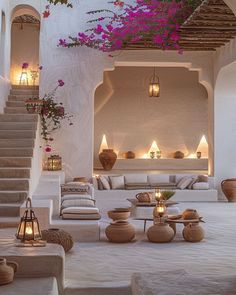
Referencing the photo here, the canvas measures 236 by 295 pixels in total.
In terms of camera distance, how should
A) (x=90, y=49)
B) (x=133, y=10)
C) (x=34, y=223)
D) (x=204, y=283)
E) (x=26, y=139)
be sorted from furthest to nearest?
1. (x=90, y=49)
2. (x=133, y=10)
3. (x=26, y=139)
4. (x=34, y=223)
5. (x=204, y=283)

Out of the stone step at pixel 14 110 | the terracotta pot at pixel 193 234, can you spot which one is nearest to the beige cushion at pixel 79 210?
the terracotta pot at pixel 193 234

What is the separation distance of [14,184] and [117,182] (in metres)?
4.47

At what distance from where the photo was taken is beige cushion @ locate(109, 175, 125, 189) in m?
12.6

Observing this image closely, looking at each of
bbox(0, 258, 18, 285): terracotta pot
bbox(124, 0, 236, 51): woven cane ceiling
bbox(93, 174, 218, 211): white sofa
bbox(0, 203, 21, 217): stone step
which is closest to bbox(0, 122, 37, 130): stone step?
bbox(93, 174, 218, 211): white sofa

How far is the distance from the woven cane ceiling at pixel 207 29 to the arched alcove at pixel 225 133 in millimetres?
1358

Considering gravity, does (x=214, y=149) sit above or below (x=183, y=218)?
above

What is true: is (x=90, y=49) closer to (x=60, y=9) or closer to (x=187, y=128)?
(x=60, y=9)

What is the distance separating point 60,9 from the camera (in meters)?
12.7

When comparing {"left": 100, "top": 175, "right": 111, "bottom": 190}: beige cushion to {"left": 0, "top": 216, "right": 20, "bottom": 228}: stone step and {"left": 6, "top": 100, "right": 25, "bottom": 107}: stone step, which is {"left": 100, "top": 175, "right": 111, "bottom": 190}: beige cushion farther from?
{"left": 0, "top": 216, "right": 20, "bottom": 228}: stone step

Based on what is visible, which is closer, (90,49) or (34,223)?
(34,223)

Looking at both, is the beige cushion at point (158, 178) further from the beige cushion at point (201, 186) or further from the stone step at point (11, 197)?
the stone step at point (11, 197)

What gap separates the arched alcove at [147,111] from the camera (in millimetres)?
16750

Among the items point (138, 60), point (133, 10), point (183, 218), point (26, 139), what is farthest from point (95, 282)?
point (138, 60)

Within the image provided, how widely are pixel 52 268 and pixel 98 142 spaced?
1226 cm
